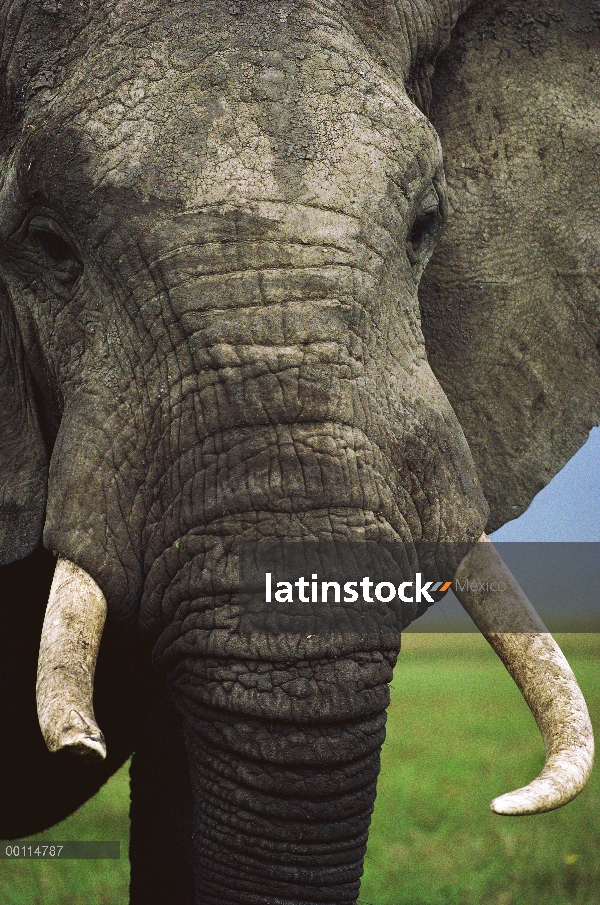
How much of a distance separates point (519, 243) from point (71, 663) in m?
1.54

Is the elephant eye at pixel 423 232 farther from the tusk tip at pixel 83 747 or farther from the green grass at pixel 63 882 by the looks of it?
the green grass at pixel 63 882

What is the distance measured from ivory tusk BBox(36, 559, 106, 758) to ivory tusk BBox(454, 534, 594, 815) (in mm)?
631

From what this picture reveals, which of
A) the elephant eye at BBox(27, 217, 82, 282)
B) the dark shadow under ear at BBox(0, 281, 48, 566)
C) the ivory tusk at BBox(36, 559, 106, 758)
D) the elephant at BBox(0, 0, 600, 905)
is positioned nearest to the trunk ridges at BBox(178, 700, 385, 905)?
the elephant at BBox(0, 0, 600, 905)

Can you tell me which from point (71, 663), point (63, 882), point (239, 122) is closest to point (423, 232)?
point (239, 122)

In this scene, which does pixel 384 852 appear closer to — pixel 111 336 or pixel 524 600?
pixel 524 600

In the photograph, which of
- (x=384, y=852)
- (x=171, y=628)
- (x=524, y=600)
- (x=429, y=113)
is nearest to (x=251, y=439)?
(x=171, y=628)

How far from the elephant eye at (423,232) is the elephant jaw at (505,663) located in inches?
22.8

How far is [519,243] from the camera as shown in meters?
3.00

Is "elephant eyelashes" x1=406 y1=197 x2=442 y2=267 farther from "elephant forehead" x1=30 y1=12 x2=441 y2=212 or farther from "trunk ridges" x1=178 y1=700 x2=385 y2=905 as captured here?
"trunk ridges" x1=178 y1=700 x2=385 y2=905

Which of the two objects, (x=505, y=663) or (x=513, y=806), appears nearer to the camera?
(x=513, y=806)

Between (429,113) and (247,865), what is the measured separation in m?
1.66

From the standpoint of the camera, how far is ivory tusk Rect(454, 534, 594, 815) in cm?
203

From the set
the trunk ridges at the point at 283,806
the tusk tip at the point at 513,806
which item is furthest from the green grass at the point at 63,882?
the tusk tip at the point at 513,806

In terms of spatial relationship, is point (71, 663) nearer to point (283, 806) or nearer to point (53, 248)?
point (283, 806)
